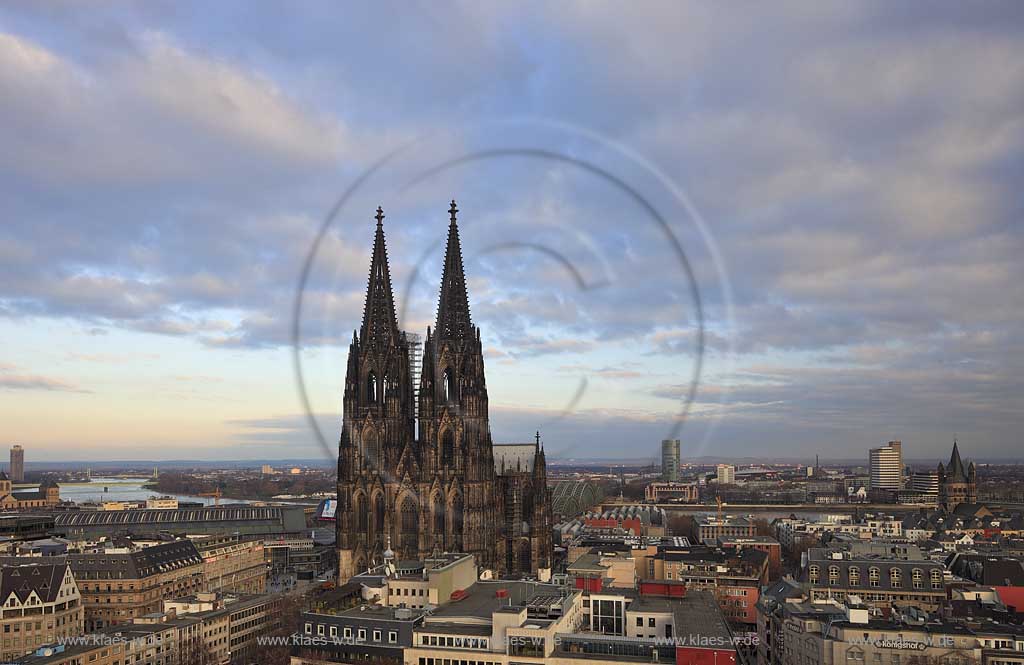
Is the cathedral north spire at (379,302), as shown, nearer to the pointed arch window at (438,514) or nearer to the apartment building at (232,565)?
the pointed arch window at (438,514)

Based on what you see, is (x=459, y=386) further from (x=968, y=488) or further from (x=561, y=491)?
(x=968, y=488)

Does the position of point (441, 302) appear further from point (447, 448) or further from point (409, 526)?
point (409, 526)

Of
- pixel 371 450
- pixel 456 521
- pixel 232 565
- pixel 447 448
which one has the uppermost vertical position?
pixel 447 448

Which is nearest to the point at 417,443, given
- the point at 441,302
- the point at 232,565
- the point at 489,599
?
the point at 441,302

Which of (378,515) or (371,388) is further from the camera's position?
(371,388)

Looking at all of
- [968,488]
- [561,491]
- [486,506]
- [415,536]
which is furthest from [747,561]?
[968,488]

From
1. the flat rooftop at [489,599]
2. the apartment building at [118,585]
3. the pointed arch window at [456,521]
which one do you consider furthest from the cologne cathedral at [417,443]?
the flat rooftop at [489,599]
